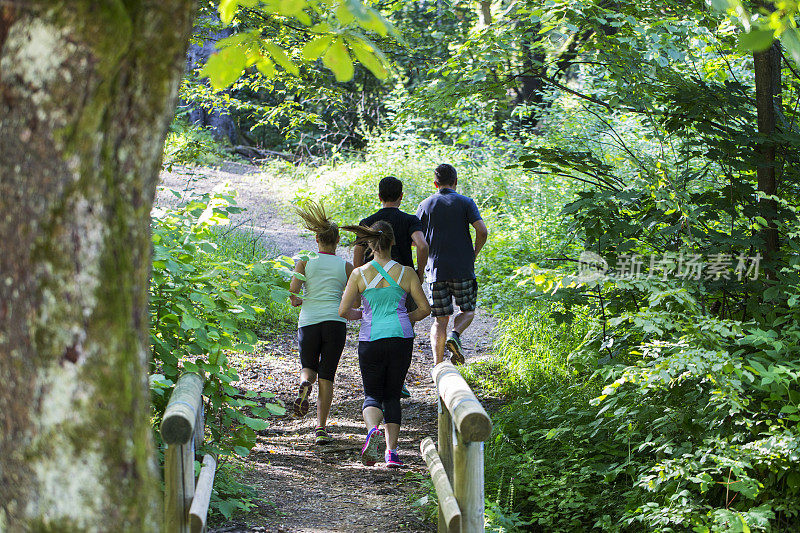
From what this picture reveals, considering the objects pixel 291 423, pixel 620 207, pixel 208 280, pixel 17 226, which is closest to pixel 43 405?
pixel 17 226

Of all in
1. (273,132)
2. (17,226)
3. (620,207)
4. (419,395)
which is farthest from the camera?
(273,132)

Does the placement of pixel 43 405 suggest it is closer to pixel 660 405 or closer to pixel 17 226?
pixel 17 226

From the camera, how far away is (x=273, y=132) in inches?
1065

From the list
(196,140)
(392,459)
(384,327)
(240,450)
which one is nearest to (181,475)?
(240,450)

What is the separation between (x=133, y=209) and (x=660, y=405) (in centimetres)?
389

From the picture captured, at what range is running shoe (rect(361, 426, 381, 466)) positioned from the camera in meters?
5.64

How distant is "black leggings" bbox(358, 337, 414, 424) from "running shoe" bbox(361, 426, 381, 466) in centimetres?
14

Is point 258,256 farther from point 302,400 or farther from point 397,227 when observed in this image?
point 302,400

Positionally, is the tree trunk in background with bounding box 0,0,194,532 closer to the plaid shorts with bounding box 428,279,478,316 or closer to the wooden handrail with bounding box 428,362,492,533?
the wooden handrail with bounding box 428,362,492,533

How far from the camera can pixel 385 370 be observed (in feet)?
18.5

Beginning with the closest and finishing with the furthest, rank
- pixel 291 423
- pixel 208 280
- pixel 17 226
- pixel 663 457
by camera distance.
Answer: pixel 17 226, pixel 208 280, pixel 663 457, pixel 291 423

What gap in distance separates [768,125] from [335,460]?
403 cm

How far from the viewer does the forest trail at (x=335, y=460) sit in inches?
187

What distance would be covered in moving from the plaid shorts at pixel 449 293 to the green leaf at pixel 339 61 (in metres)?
4.46
